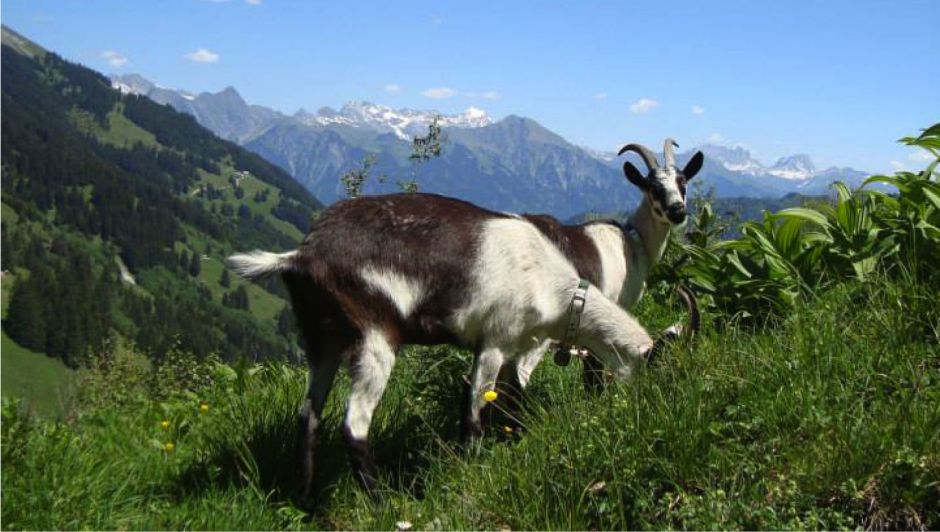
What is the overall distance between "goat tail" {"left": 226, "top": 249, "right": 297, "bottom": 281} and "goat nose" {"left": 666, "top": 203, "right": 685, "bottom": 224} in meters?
3.33

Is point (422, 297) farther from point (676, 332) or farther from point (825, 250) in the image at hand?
point (825, 250)

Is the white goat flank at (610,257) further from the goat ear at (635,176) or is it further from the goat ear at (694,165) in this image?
the goat ear at (694,165)

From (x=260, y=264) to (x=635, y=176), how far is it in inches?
146

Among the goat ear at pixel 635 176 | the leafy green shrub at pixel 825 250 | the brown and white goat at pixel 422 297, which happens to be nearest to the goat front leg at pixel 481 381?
the brown and white goat at pixel 422 297

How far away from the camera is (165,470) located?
570cm

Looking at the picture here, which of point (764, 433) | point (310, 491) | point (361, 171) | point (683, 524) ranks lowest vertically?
point (310, 491)

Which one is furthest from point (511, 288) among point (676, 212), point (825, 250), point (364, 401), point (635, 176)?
point (825, 250)

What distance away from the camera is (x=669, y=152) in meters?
7.98

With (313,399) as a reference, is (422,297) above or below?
above

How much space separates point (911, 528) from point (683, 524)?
3.34 ft

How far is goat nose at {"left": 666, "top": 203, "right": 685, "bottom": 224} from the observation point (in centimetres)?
740

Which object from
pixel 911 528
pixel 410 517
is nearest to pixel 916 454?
pixel 911 528

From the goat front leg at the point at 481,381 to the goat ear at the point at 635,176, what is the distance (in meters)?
2.49

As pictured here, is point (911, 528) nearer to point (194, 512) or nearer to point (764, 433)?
point (764, 433)
